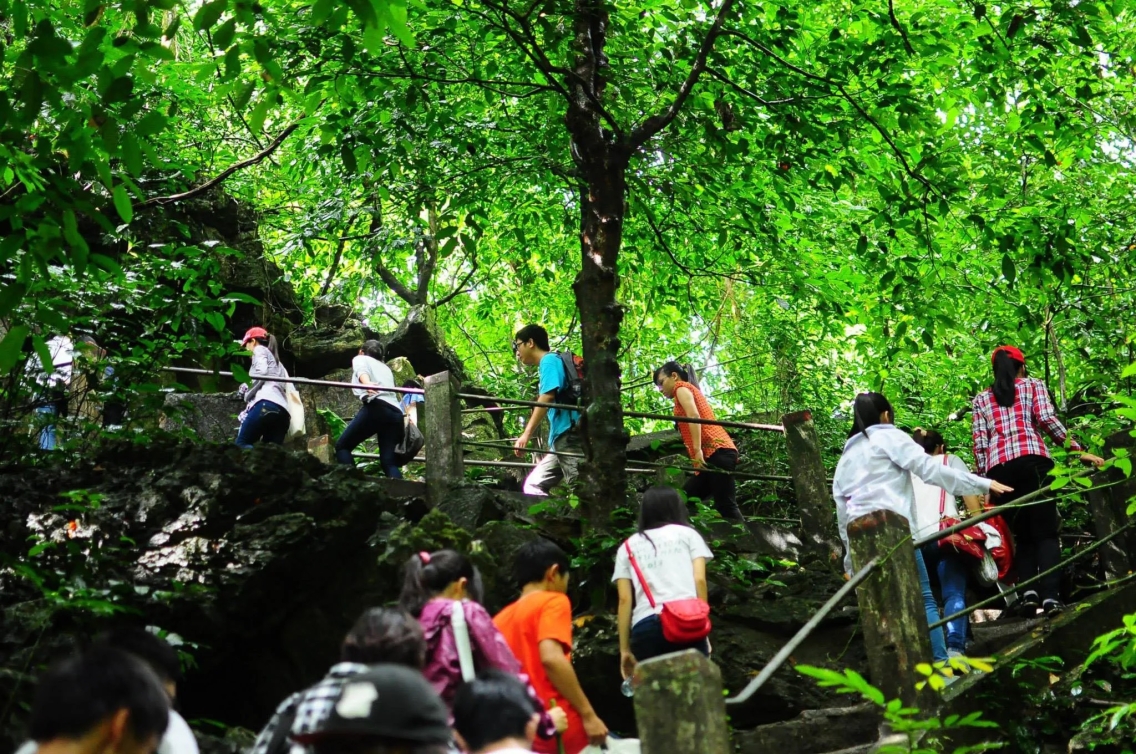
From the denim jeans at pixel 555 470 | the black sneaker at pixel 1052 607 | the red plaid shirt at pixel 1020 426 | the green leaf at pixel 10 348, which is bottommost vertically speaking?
the black sneaker at pixel 1052 607

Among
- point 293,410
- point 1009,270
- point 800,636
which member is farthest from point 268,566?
point 1009,270

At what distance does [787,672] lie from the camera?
26.7ft

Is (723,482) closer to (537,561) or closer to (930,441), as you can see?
(930,441)

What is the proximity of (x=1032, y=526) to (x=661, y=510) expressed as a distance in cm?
337

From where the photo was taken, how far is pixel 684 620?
586 centimetres

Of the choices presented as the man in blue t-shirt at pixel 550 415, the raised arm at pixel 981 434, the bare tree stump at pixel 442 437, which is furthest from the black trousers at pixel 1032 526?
the bare tree stump at pixel 442 437

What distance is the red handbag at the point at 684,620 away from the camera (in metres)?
5.86

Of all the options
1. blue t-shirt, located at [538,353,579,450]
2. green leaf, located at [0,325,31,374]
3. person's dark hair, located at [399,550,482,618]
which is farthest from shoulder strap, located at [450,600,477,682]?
blue t-shirt, located at [538,353,579,450]

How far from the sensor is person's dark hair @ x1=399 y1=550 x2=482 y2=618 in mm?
4832

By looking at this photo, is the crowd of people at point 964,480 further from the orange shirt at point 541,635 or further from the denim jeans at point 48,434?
the denim jeans at point 48,434

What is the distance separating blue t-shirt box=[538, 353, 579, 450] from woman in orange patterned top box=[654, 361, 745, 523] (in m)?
0.92

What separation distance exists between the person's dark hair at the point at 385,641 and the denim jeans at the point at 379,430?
7.16 metres

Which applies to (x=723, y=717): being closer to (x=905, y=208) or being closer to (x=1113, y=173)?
(x=905, y=208)

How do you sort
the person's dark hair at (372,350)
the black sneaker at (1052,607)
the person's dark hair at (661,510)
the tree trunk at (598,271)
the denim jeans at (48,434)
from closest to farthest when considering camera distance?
the person's dark hair at (661,510) → the black sneaker at (1052,607) → the tree trunk at (598,271) → the denim jeans at (48,434) → the person's dark hair at (372,350)
